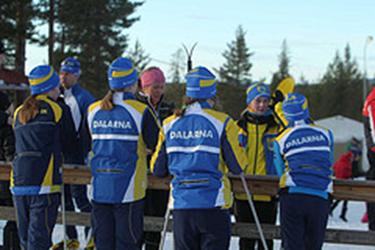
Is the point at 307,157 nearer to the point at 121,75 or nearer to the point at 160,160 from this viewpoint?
the point at 160,160

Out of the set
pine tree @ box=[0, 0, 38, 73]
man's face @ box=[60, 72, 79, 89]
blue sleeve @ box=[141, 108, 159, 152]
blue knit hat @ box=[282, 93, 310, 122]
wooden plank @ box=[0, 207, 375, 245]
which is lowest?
wooden plank @ box=[0, 207, 375, 245]

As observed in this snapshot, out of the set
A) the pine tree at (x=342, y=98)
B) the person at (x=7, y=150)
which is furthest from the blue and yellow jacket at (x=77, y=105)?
the pine tree at (x=342, y=98)

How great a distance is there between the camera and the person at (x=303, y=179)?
17.0 feet

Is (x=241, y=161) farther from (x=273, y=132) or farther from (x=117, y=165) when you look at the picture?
(x=273, y=132)

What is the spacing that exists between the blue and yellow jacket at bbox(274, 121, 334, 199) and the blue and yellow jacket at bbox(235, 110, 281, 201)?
817 millimetres

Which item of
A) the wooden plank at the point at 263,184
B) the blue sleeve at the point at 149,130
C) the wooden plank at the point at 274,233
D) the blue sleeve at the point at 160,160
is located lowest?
the wooden plank at the point at 274,233

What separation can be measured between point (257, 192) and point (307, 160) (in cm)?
63

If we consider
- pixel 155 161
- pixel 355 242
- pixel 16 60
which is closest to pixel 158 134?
pixel 155 161

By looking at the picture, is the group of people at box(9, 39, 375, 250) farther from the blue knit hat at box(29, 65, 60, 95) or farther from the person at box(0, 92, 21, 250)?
the person at box(0, 92, 21, 250)

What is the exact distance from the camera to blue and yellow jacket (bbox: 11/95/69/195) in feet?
17.0

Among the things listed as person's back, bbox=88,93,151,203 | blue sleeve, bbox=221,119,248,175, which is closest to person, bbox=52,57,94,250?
person's back, bbox=88,93,151,203

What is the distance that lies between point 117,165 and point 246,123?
1679mm

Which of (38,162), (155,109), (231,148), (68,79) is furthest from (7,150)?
(231,148)

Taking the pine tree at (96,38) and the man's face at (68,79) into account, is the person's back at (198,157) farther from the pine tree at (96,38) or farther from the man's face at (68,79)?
the pine tree at (96,38)
